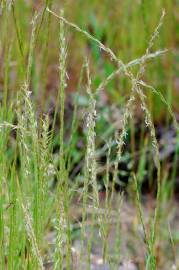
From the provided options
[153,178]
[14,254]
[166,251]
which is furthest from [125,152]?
[14,254]

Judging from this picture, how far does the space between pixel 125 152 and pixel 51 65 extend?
1.85 feet

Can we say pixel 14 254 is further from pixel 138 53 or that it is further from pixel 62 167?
pixel 138 53

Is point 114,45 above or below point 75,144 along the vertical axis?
above

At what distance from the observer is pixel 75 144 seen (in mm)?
3307

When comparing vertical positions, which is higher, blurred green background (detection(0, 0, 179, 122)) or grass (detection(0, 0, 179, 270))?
blurred green background (detection(0, 0, 179, 122))

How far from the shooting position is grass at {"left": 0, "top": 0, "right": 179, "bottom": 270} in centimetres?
132

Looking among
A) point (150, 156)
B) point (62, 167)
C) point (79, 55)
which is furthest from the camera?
point (79, 55)

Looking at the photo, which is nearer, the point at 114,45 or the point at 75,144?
the point at 75,144

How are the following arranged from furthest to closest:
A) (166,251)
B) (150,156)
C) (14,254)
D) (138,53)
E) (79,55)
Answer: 1. (79,55)
2. (138,53)
3. (150,156)
4. (166,251)
5. (14,254)

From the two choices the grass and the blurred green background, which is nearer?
the grass

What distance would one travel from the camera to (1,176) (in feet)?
4.69

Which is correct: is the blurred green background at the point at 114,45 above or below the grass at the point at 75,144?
above

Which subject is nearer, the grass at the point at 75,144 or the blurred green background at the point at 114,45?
the grass at the point at 75,144

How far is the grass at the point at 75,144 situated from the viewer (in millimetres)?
1320
